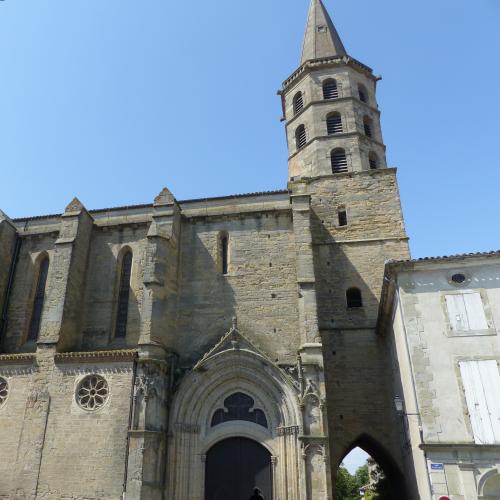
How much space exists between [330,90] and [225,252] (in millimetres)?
10148

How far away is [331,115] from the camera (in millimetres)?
21125

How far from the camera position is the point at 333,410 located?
603 inches

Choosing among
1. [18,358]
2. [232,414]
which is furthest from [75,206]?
[232,414]

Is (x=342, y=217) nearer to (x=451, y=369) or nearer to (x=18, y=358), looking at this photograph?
(x=451, y=369)

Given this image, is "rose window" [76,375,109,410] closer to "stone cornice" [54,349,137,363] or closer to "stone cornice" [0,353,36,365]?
"stone cornice" [54,349,137,363]

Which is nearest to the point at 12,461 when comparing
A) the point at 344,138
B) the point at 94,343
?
the point at 94,343

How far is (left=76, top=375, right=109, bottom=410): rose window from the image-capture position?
45.7 ft

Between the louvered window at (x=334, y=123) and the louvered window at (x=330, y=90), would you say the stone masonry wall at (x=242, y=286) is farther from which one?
the louvered window at (x=330, y=90)

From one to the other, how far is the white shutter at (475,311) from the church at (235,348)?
5cm

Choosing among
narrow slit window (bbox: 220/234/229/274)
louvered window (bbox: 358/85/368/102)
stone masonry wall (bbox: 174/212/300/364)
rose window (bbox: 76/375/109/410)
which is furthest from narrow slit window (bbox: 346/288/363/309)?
louvered window (bbox: 358/85/368/102)

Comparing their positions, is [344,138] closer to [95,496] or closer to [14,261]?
[14,261]

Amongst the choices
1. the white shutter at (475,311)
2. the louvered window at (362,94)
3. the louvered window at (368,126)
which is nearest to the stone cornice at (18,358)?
the white shutter at (475,311)

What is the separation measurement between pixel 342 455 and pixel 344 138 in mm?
12607

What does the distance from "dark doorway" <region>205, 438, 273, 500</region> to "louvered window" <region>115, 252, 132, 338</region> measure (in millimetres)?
5180
